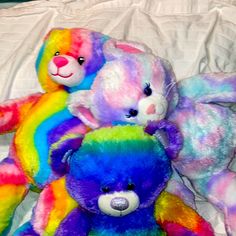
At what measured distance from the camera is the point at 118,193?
0.77 m

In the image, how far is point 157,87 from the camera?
2.82 ft

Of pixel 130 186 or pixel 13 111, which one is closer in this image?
pixel 130 186

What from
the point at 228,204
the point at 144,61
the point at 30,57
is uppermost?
the point at 144,61

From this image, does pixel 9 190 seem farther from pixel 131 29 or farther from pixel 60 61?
pixel 131 29

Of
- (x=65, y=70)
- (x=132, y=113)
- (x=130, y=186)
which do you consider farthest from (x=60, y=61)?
(x=130, y=186)

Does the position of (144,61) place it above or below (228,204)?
above

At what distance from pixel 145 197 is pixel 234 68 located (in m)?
0.41

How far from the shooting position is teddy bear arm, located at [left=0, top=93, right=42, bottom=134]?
1.00m

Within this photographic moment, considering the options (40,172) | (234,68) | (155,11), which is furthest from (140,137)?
(155,11)

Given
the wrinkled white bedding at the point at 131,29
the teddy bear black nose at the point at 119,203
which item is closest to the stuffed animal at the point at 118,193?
the teddy bear black nose at the point at 119,203

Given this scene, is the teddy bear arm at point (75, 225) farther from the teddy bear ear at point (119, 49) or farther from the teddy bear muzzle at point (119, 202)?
the teddy bear ear at point (119, 49)

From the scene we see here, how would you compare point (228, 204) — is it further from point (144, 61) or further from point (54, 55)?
point (54, 55)

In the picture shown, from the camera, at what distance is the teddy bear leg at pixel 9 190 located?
3.06ft

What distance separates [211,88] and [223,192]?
179 mm
